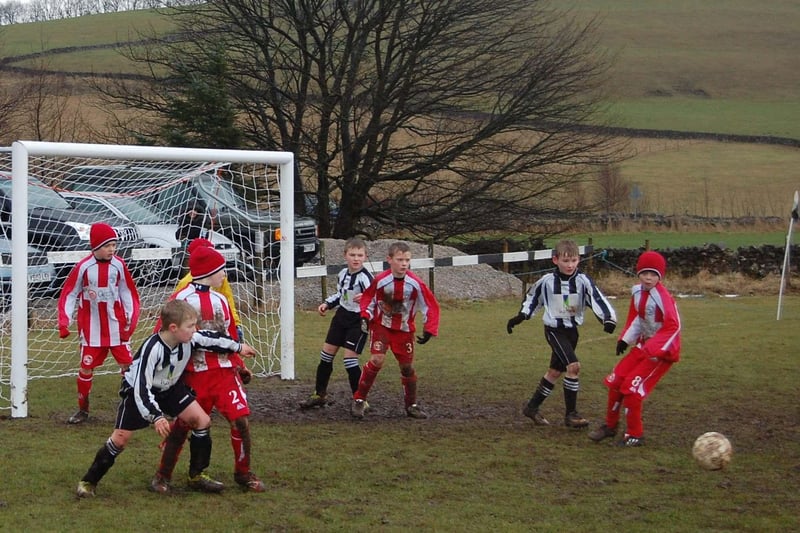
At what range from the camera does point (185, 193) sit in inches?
532

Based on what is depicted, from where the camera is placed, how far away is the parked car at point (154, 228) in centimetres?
1347

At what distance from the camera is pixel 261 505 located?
A: 20.8ft

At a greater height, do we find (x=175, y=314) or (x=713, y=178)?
(x=713, y=178)

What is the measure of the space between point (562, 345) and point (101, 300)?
411 cm

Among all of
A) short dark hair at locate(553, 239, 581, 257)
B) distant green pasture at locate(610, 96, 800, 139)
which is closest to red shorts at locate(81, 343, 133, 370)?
short dark hair at locate(553, 239, 581, 257)

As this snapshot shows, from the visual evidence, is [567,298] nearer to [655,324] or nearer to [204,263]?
[655,324]

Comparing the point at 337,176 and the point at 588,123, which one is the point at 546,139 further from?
the point at 337,176

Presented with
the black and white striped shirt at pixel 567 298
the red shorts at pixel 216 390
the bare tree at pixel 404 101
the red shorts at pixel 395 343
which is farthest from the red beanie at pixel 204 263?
the bare tree at pixel 404 101

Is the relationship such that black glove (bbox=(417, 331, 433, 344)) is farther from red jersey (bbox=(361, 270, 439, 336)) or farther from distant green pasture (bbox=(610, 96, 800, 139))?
distant green pasture (bbox=(610, 96, 800, 139))

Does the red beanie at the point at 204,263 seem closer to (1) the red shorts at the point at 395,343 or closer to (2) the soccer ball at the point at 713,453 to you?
(1) the red shorts at the point at 395,343

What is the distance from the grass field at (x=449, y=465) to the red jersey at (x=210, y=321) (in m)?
0.86

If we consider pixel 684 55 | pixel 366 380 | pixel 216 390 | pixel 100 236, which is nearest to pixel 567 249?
pixel 366 380

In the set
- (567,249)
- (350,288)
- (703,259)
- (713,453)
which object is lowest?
(713,453)

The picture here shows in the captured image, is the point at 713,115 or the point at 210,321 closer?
the point at 210,321
